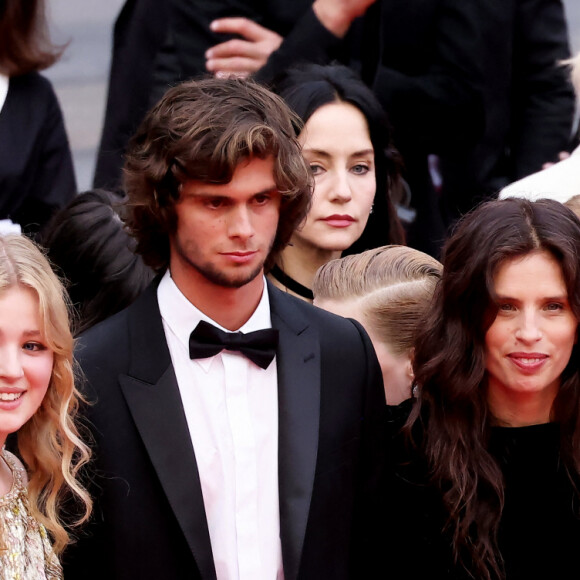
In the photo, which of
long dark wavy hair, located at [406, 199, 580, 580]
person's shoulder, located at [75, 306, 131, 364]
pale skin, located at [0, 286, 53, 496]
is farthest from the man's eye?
long dark wavy hair, located at [406, 199, 580, 580]

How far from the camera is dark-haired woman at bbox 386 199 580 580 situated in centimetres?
320

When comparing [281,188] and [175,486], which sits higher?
[281,188]

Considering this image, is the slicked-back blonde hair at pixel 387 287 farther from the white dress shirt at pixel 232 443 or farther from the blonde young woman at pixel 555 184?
the white dress shirt at pixel 232 443

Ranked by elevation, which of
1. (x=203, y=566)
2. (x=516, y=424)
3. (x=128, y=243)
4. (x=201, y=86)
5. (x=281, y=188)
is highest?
(x=201, y=86)

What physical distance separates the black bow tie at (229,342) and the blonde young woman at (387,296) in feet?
2.28

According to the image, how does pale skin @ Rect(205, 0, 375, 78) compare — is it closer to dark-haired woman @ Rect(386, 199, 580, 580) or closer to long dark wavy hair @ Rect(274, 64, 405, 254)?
long dark wavy hair @ Rect(274, 64, 405, 254)

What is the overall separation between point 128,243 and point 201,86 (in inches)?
33.6

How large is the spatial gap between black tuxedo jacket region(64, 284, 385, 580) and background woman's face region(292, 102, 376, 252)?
77 centimetres

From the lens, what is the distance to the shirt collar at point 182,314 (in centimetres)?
309

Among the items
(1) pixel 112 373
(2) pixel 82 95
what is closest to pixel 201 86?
(1) pixel 112 373

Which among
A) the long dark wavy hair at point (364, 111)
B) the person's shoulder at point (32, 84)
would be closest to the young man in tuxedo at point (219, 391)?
the long dark wavy hair at point (364, 111)

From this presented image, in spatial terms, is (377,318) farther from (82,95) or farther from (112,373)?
(82,95)

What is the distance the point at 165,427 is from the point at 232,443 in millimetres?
154

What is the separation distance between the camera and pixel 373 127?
165 inches
